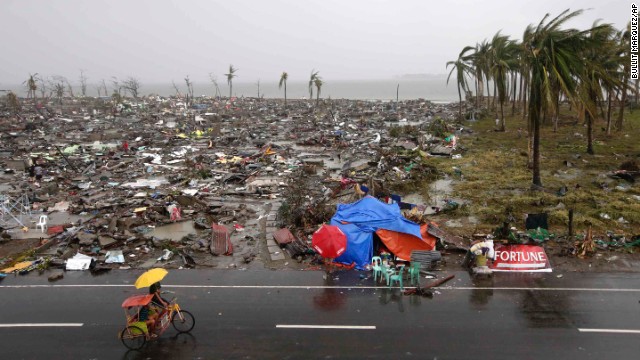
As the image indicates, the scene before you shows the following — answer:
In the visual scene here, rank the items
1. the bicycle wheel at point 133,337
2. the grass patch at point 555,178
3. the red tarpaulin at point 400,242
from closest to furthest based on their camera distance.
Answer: the bicycle wheel at point 133,337 → the red tarpaulin at point 400,242 → the grass patch at point 555,178

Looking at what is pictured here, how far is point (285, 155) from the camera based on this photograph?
97.4ft

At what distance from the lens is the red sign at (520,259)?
1190 centimetres

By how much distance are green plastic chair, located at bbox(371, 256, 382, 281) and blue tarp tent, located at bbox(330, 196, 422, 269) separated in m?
0.25

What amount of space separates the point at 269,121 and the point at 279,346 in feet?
141

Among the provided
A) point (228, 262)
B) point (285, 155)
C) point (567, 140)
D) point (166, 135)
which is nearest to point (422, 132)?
point (567, 140)

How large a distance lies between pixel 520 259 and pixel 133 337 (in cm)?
1046

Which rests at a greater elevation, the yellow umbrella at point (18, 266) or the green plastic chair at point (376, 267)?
the green plastic chair at point (376, 267)

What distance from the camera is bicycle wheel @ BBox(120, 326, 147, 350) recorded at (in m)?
8.23

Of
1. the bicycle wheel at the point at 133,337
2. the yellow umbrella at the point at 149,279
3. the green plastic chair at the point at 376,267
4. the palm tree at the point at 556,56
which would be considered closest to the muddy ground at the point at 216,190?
the green plastic chair at the point at 376,267

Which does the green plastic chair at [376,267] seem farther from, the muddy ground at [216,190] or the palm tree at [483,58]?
the palm tree at [483,58]

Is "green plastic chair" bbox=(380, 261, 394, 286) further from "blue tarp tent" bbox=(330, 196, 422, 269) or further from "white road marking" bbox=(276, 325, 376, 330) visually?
"white road marking" bbox=(276, 325, 376, 330)

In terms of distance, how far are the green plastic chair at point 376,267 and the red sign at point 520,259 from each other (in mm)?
3329

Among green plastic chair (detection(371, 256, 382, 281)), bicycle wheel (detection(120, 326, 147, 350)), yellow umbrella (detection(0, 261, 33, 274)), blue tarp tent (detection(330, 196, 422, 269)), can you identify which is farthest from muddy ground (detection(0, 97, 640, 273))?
bicycle wheel (detection(120, 326, 147, 350))

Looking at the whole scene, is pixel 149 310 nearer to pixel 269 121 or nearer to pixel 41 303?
pixel 41 303
